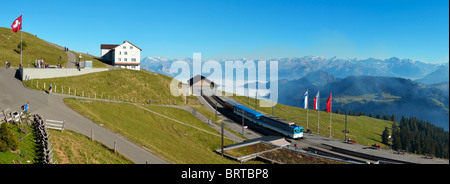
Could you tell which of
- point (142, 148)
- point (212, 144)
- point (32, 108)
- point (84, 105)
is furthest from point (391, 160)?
point (32, 108)

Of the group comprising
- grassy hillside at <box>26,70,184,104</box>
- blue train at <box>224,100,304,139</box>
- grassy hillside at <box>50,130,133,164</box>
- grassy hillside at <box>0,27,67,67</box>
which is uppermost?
grassy hillside at <box>0,27,67,67</box>

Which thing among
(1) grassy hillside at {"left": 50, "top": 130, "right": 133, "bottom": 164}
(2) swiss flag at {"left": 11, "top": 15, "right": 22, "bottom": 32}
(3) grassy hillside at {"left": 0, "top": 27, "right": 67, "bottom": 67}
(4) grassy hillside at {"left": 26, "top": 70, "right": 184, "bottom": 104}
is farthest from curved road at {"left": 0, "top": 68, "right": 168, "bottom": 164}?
(3) grassy hillside at {"left": 0, "top": 27, "right": 67, "bottom": 67}

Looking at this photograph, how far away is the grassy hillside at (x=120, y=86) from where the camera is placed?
63216 mm

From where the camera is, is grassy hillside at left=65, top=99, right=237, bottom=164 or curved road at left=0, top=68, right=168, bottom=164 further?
grassy hillside at left=65, top=99, right=237, bottom=164

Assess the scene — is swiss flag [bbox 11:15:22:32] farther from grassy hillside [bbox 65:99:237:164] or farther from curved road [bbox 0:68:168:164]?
grassy hillside [bbox 65:99:237:164]

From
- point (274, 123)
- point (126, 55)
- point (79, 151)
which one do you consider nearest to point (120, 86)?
point (126, 55)

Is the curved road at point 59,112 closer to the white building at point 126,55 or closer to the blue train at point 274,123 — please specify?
the blue train at point 274,123

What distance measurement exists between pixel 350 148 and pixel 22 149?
174 ft

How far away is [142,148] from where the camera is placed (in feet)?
101

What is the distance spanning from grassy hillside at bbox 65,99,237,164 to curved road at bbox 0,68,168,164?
151cm

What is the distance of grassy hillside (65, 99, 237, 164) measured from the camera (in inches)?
1377

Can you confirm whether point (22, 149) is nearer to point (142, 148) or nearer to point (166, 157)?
point (142, 148)

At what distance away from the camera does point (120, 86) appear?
257ft

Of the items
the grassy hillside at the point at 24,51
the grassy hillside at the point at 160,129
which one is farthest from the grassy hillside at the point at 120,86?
the grassy hillside at the point at 24,51
